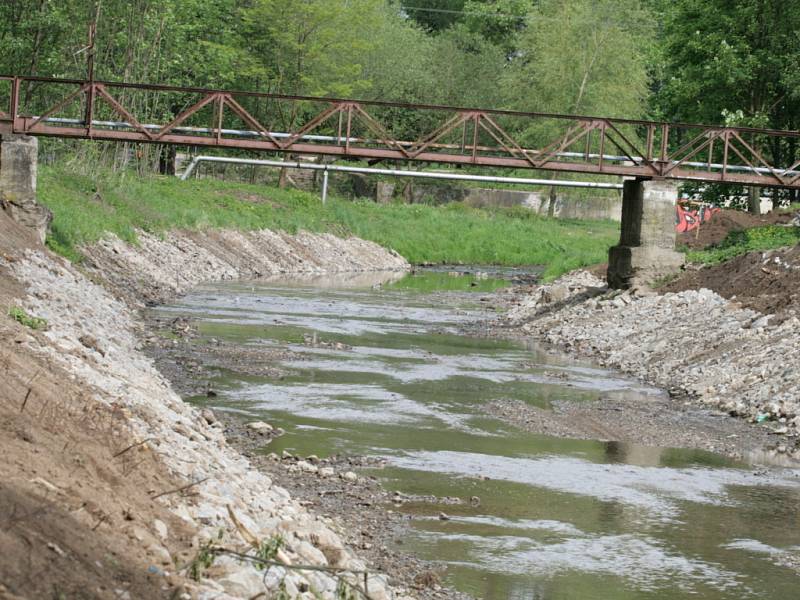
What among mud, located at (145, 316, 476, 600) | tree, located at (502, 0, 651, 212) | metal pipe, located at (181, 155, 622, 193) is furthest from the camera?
tree, located at (502, 0, 651, 212)

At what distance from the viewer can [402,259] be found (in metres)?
60.0

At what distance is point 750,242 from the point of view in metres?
35.8

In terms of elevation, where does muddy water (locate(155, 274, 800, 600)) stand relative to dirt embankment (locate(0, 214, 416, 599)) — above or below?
below

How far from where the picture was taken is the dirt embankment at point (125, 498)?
7.75m

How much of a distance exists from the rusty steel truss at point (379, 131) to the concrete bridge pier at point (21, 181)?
3.50 ft

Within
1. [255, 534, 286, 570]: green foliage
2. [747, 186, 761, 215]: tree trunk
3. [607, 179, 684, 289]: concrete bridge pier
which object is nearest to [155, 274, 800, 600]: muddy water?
[255, 534, 286, 570]: green foliage

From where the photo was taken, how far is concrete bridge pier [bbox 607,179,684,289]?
1380 inches

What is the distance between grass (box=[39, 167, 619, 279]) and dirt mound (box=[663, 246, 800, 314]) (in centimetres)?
1162

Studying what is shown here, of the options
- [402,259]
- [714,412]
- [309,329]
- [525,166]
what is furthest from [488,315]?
[402,259]

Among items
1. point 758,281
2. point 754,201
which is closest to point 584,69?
point 754,201

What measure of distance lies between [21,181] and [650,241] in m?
15.9

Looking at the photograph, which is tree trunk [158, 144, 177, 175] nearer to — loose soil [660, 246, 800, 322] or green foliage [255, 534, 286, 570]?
loose soil [660, 246, 800, 322]

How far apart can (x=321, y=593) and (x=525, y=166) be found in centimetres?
2587

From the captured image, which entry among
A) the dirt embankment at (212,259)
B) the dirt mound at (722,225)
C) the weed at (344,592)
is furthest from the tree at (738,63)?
the weed at (344,592)
